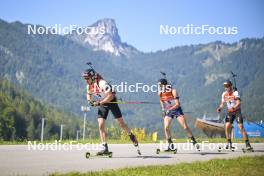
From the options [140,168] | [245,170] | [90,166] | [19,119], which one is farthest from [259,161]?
[19,119]

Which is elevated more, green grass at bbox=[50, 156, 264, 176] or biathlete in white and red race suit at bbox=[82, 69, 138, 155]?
biathlete in white and red race suit at bbox=[82, 69, 138, 155]

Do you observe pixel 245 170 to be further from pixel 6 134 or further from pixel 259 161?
pixel 6 134

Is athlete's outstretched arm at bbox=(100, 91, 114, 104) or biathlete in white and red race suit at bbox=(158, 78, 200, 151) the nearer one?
athlete's outstretched arm at bbox=(100, 91, 114, 104)

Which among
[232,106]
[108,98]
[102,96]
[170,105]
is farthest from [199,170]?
[232,106]

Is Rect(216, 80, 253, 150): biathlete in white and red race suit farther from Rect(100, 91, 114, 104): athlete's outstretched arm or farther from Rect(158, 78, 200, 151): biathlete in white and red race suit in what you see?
Rect(100, 91, 114, 104): athlete's outstretched arm

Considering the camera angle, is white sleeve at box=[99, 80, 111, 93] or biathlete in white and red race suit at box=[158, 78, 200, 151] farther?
biathlete in white and red race suit at box=[158, 78, 200, 151]

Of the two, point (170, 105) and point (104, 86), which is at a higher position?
point (104, 86)

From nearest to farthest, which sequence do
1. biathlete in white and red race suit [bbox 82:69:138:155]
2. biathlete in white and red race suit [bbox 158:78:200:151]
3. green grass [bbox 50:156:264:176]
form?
green grass [bbox 50:156:264:176]
biathlete in white and red race suit [bbox 82:69:138:155]
biathlete in white and red race suit [bbox 158:78:200:151]

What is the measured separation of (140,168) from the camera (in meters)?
9.57

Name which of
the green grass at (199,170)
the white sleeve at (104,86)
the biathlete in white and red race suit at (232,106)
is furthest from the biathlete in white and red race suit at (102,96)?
the biathlete in white and red race suit at (232,106)

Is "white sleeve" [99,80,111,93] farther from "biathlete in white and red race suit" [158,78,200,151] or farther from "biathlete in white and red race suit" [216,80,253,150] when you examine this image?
"biathlete in white and red race suit" [216,80,253,150]

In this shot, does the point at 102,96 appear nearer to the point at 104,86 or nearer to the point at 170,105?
the point at 104,86

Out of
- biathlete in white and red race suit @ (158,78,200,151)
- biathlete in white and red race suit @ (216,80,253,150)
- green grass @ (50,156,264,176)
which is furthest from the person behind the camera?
biathlete in white and red race suit @ (216,80,253,150)

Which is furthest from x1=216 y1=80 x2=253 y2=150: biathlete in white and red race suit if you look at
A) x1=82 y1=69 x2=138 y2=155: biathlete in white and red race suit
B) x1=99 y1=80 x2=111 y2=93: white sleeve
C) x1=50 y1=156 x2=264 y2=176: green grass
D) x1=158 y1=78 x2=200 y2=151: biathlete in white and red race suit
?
x1=50 y1=156 x2=264 y2=176: green grass
